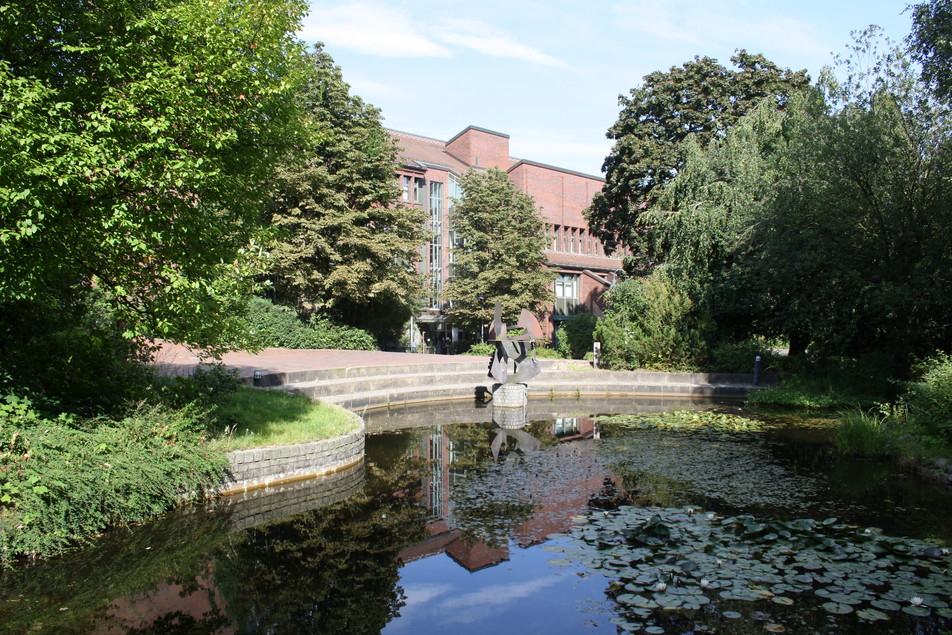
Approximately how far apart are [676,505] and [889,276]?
10.8m

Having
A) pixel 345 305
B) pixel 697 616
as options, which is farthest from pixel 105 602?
pixel 345 305

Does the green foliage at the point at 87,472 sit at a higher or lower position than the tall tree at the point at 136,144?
lower

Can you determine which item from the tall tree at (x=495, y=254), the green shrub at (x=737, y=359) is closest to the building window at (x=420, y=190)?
the tall tree at (x=495, y=254)

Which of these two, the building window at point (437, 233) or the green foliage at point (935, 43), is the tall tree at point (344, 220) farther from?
the green foliage at point (935, 43)

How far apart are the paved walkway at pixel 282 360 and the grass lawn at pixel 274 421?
10.4 feet

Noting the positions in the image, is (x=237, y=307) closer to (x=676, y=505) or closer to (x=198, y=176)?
(x=198, y=176)

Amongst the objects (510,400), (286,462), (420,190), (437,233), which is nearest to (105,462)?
(286,462)

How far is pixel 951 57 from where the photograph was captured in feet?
42.7

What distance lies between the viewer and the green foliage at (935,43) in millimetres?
13047

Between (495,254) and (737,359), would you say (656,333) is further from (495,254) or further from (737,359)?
(495,254)

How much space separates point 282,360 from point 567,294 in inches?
1065

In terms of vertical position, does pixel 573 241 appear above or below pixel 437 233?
above

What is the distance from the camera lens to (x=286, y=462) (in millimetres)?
8906

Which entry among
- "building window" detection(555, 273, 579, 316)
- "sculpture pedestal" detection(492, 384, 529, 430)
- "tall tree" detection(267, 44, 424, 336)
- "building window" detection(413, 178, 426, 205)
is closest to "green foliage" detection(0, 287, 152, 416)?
"sculpture pedestal" detection(492, 384, 529, 430)
